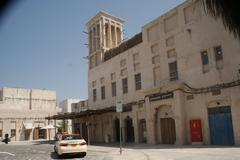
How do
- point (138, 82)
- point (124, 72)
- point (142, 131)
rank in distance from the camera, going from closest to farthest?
point (142, 131) < point (138, 82) < point (124, 72)

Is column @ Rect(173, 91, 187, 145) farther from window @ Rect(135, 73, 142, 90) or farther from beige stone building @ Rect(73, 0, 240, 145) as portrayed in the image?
window @ Rect(135, 73, 142, 90)

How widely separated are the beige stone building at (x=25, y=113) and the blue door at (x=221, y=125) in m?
40.5

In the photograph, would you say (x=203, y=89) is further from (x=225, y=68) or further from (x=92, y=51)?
(x=92, y=51)

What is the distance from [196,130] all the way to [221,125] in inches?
86.3

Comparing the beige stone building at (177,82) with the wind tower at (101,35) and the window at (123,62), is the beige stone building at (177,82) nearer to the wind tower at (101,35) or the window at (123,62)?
the window at (123,62)

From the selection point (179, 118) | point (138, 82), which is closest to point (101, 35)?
point (138, 82)

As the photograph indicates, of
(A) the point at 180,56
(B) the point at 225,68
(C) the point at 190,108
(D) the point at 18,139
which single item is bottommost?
(D) the point at 18,139

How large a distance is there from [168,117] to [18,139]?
140ft

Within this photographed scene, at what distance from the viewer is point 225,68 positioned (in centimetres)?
2239

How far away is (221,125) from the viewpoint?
72.7 ft

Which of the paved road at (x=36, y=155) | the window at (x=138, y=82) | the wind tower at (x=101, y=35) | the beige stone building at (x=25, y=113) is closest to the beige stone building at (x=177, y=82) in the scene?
the window at (x=138, y=82)

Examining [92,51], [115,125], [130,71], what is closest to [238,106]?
[130,71]

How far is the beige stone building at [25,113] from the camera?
2322 inches

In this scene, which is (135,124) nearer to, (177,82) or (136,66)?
(136,66)
